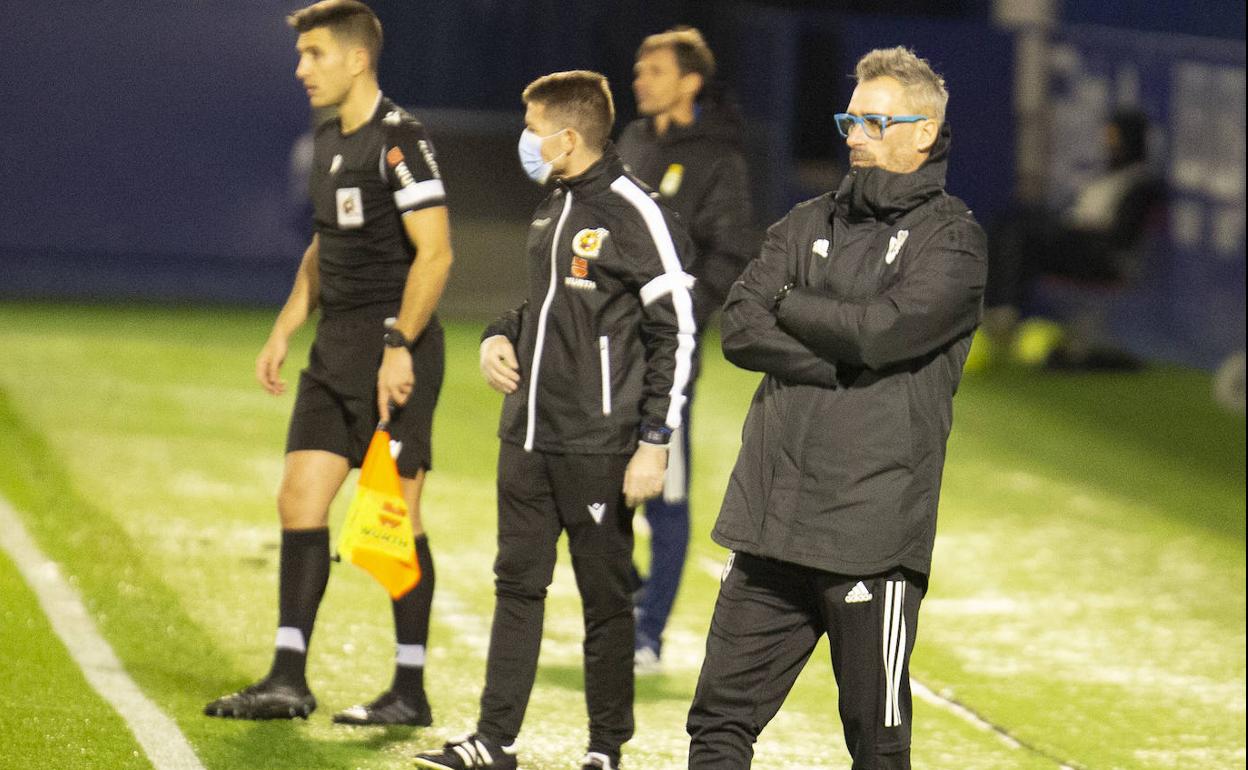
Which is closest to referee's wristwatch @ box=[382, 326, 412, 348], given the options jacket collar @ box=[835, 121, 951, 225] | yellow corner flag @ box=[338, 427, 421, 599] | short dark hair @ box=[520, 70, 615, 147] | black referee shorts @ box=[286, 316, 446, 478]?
black referee shorts @ box=[286, 316, 446, 478]

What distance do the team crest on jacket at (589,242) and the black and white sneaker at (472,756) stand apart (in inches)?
50.2

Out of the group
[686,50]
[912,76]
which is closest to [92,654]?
[686,50]

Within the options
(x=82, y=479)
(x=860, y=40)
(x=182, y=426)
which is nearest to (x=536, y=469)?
(x=82, y=479)

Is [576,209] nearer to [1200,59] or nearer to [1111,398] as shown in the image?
[1111,398]

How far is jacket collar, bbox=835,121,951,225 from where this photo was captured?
3881mm

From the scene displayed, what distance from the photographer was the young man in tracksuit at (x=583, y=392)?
4.80 m

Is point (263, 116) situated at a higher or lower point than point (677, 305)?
lower

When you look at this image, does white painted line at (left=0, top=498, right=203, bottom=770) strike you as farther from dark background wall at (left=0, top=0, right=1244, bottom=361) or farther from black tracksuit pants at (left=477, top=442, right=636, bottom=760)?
dark background wall at (left=0, top=0, right=1244, bottom=361)

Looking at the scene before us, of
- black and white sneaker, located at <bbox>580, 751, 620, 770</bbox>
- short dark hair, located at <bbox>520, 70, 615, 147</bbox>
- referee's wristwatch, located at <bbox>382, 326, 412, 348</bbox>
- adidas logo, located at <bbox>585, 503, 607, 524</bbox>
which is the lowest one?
black and white sneaker, located at <bbox>580, 751, 620, 770</bbox>

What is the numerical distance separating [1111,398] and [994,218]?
283 centimetres

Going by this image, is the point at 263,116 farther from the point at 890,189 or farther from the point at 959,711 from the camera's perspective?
the point at 890,189

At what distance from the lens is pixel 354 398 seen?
5.45 m

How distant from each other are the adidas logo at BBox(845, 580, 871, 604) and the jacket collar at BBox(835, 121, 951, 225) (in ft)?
2.47

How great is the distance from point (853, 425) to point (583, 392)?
1.10 metres
